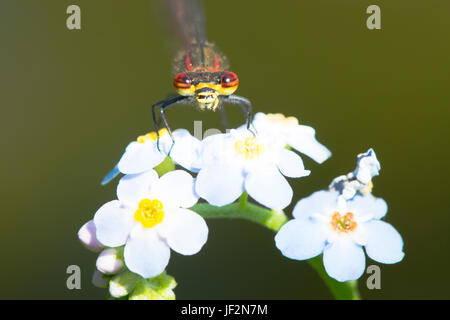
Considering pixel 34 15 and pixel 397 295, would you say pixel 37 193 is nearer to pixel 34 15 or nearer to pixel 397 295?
pixel 34 15

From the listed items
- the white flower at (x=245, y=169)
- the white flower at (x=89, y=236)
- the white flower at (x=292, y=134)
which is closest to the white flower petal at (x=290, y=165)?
the white flower at (x=245, y=169)

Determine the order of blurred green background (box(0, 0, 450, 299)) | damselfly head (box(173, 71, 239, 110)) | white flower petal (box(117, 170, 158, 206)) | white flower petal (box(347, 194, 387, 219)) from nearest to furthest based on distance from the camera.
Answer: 1. white flower petal (box(117, 170, 158, 206))
2. white flower petal (box(347, 194, 387, 219))
3. damselfly head (box(173, 71, 239, 110))
4. blurred green background (box(0, 0, 450, 299))

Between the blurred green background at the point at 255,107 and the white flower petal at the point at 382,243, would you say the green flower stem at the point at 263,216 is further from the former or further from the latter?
the blurred green background at the point at 255,107

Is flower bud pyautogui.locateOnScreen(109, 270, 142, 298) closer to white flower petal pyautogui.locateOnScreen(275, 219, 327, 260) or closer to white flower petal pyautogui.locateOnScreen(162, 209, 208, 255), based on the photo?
white flower petal pyautogui.locateOnScreen(162, 209, 208, 255)

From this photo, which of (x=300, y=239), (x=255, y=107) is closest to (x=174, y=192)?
(x=300, y=239)

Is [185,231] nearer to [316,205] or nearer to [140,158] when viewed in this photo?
[140,158]

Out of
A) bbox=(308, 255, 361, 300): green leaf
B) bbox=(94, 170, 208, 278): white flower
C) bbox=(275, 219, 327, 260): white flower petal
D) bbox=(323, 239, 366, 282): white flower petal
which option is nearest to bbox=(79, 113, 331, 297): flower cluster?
bbox=(94, 170, 208, 278): white flower
